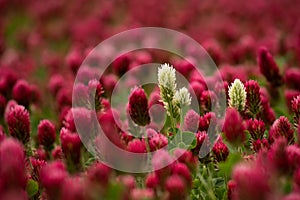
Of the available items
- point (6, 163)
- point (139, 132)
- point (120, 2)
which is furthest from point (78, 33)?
point (6, 163)

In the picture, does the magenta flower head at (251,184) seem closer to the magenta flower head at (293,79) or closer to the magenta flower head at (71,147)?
the magenta flower head at (71,147)

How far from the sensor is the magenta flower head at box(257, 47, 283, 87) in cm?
220

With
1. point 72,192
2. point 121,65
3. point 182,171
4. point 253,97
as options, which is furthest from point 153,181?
point 121,65

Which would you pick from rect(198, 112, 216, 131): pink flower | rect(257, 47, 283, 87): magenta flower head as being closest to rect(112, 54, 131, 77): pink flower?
rect(257, 47, 283, 87): magenta flower head

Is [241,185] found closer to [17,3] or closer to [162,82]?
[162,82]

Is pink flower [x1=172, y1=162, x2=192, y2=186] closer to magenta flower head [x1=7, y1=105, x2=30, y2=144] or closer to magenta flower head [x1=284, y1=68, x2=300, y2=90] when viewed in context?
magenta flower head [x1=7, y1=105, x2=30, y2=144]

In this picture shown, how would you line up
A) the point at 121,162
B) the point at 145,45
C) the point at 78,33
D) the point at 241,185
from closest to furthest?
the point at 241,185
the point at 121,162
the point at 145,45
the point at 78,33

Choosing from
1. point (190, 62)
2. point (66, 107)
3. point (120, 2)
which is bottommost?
point (66, 107)

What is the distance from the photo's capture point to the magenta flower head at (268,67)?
220cm

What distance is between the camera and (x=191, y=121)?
173cm

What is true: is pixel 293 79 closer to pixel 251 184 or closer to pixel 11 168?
pixel 251 184

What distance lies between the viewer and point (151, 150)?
1.60 metres

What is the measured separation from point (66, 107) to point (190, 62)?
28.9 inches

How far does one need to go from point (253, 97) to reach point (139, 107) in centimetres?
42
